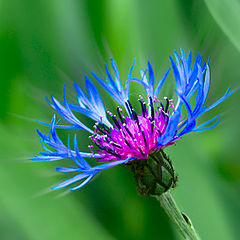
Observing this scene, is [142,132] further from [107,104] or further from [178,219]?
[107,104]

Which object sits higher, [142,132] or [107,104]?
[107,104]

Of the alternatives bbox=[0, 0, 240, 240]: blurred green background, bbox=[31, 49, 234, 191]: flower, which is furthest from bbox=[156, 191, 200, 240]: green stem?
bbox=[0, 0, 240, 240]: blurred green background

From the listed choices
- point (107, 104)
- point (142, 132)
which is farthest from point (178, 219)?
point (107, 104)

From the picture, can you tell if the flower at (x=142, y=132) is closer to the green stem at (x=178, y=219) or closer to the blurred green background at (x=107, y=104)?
the green stem at (x=178, y=219)

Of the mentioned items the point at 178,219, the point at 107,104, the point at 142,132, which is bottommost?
the point at 178,219

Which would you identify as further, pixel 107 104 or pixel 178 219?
pixel 107 104

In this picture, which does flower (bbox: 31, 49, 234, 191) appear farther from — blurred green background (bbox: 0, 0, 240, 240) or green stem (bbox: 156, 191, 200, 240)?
blurred green background (bbox: 0, 0, 240, 240)
